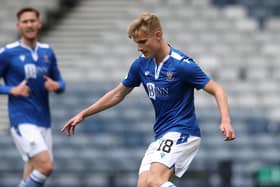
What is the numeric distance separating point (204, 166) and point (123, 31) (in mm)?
3789

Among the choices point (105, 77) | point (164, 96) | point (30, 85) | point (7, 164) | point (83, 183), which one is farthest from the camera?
point (105, 77)

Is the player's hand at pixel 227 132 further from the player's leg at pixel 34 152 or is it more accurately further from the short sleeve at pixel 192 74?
the player's leg at pixel 34 152

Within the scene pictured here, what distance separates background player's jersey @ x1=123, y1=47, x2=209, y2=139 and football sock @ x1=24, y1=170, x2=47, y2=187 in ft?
6.11

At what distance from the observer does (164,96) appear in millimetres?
8445

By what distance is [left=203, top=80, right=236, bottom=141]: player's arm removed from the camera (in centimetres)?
768

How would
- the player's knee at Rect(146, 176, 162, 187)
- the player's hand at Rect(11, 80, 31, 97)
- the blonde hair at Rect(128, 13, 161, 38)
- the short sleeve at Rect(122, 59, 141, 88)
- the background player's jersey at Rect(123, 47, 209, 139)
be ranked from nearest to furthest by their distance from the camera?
the blonde hair at Rect(128, 13, 161, 38) < the player's knee at Rect(146, 176, 162, 187) < the background player's jersey at Rect(123, 47, 209, 139) < the short sleeve at Rect(122, 59, 141, 88) < the player's hand at Rect(11, 80, 31, 97)

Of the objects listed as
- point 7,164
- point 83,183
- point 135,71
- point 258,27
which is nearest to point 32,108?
point 135,71

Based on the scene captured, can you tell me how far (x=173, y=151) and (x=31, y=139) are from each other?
217 cm

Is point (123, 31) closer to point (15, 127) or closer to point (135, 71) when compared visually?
point (15, 127)

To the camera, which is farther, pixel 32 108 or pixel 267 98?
pixel 267 98

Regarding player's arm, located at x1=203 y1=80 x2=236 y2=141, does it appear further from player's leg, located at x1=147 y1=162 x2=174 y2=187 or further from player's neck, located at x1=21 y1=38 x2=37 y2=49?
player's neck, located at x1=21 y1=38 x2=37 y2=49

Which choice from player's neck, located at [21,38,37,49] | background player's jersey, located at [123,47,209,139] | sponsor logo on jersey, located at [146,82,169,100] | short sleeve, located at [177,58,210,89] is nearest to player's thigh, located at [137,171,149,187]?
background player's jersey, located at [123,47,209,139]

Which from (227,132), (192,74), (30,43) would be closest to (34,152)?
(30,43)

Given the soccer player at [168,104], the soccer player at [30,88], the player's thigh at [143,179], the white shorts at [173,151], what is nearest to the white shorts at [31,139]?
the soccer player at [30,88]
